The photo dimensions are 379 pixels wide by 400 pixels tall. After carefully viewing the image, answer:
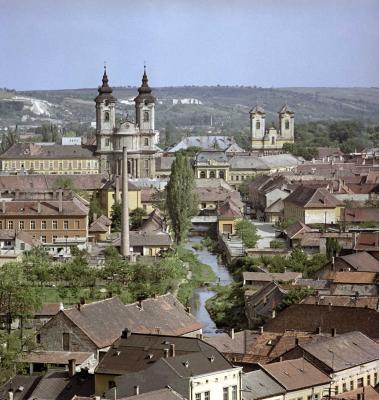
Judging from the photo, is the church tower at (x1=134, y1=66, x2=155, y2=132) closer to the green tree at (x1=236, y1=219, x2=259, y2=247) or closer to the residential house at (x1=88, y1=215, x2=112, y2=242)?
the green tree at (x1=236, y1=219, x2=259, y2=247)

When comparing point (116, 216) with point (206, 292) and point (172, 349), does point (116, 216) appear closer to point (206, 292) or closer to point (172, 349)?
point (206, 292)

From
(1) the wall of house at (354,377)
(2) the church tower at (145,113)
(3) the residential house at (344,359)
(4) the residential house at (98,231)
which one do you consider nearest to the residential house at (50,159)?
(2) the church tower at (145,113)

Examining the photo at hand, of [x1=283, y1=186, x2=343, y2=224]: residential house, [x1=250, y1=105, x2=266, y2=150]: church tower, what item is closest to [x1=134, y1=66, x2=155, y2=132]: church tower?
[x1=283, y1=186, x2=343, y2=224]: residential house

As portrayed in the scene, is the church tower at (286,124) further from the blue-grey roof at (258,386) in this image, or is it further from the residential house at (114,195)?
the blue-grey roof at (258,386)

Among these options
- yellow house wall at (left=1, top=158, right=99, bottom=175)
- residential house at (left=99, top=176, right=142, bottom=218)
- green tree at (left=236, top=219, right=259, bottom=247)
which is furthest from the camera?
yellow house wall at (left=1, top=158, right=99, bottom=175)

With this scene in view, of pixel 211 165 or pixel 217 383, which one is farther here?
pixel 211 165

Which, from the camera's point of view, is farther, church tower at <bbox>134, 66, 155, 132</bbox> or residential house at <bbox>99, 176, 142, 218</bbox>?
church tower at <bbox>134, 66, 155, 132</bbox>

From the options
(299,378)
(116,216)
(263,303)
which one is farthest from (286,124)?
(299,378)
